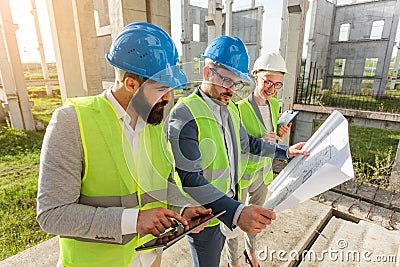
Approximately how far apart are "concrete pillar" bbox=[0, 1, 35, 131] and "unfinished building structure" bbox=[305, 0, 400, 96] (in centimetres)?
1453

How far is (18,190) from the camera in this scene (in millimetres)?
4559

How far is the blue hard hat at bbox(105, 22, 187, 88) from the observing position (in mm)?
961

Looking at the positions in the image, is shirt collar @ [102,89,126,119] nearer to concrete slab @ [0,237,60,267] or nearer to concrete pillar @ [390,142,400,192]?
concrete slab @ [0,237,60,267]

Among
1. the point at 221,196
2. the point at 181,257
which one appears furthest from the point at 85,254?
the point at 181,257

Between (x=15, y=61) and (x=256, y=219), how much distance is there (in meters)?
10.5

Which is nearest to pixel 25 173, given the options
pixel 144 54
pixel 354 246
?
pixel 144 54

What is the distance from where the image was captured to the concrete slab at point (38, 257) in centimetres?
231

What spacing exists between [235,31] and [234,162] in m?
19.6

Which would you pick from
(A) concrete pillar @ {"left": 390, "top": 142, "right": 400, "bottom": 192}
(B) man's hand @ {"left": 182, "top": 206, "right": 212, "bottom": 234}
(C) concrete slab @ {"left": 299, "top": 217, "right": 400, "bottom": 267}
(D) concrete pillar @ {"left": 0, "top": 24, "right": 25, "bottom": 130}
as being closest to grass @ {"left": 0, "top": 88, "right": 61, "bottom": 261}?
(D) concrete pillar @ {"left": 0, "top": 24, "right": 25, "bottom": 130}

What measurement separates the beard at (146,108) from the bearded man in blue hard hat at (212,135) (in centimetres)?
22

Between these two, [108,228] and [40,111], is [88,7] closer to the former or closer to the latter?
[108,228]

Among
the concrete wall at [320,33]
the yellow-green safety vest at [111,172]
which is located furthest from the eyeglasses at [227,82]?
the concrete wall at [320,33]

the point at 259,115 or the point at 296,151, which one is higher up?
the point at 259,115

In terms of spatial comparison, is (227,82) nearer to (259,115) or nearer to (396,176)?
(259,115)
